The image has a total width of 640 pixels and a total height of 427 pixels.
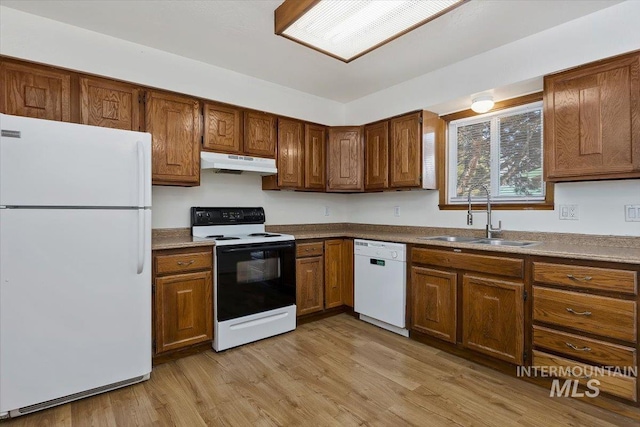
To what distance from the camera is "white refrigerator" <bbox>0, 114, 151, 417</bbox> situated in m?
1.81

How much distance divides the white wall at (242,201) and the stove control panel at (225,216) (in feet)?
0.30

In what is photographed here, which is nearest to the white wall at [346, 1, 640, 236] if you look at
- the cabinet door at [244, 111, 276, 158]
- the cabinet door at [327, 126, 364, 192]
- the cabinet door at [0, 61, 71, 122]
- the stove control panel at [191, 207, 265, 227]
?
the cabinet door at [327, 126, 364, 192]

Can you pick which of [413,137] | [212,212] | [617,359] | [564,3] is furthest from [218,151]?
[617,359]

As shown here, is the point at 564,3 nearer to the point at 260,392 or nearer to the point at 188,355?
the point at 260,392

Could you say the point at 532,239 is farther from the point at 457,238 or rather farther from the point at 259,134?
the point at 259,134

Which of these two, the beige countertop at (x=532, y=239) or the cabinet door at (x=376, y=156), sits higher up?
the cabinet door at (x=376, y=156)

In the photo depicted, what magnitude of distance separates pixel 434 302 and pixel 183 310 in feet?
6.80

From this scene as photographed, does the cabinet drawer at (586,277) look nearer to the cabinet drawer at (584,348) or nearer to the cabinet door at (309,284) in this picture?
the cabinet drawer at (584,348)

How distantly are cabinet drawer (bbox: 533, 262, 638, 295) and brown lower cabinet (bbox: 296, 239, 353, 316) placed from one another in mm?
1816

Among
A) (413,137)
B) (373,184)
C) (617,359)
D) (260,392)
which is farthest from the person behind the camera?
(373,184)

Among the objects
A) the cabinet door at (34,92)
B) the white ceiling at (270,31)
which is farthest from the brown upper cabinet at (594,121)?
the cabinet door at (34,92)

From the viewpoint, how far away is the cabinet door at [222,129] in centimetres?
295

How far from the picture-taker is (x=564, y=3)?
2.12 metres

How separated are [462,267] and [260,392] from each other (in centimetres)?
175
